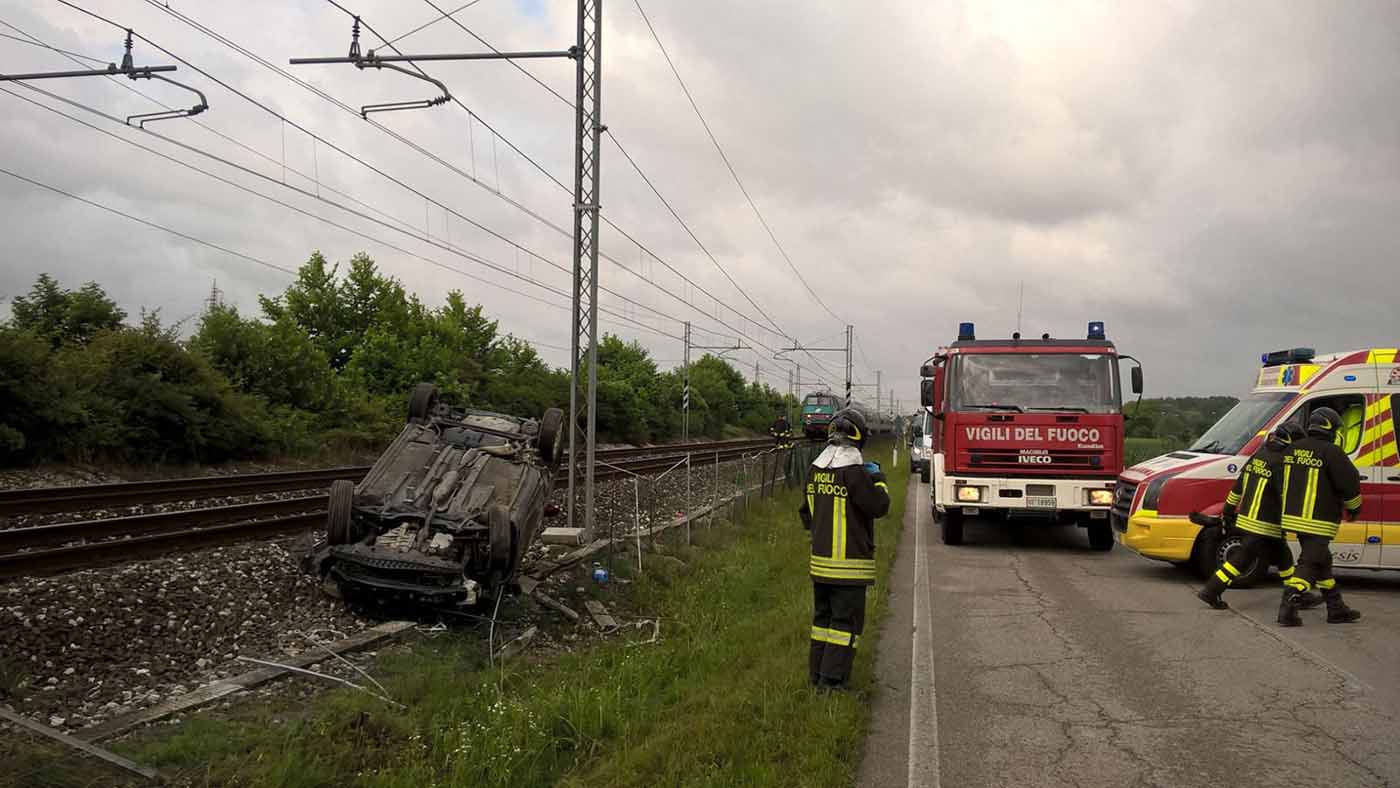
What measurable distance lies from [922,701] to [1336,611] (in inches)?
172

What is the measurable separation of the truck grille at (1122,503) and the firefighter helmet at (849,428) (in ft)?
21.2

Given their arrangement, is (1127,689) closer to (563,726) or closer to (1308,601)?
(1308,601)

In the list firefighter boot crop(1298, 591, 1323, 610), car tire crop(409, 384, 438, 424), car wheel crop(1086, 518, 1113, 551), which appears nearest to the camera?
firefighter boot crop(1298, 591, 1323, 610)

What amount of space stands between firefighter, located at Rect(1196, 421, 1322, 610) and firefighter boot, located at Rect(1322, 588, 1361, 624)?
0.92ft

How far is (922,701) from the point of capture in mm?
6270

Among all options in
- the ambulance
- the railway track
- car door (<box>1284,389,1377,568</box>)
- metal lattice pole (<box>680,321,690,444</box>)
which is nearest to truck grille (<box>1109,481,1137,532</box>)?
the ambulance

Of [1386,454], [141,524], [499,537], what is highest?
[1386,454]

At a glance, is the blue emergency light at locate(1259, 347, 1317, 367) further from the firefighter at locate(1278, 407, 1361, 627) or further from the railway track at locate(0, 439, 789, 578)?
the railway track at locate(0, 439, 789, 578)

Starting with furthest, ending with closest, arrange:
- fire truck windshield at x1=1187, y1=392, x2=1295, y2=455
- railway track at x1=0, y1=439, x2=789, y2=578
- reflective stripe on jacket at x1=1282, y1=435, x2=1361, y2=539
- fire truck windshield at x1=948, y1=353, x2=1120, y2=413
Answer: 1. fire truck windshield at x1=948, y1=353, x2=1120, y2=413
2. fire truck windshield at x1=1187, y1=392, x2=1295, y2=455
3. railway track at x1=0, y1=439, x2=789, y2=578
4. reflective stripe on jacket at x1=1282, y1=435, x2=1361, y2=539

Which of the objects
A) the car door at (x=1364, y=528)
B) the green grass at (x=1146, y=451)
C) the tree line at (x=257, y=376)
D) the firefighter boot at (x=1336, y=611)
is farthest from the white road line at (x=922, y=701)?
the tree line at (x=257, y=376)

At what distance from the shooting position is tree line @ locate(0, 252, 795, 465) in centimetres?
1962

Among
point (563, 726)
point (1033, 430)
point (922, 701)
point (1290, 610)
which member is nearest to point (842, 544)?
point (922, 701)

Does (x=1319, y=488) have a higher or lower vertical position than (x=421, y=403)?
lower

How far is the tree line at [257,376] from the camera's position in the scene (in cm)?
1962
